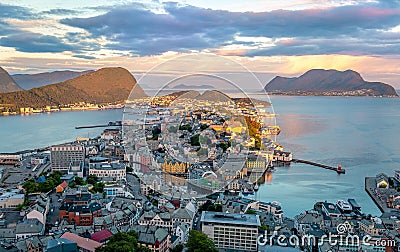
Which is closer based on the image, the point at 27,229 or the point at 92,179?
the point at 27,229

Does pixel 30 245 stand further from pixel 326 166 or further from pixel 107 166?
pixel 326 166

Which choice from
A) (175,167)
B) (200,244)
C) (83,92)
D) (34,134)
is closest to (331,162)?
(175,167)

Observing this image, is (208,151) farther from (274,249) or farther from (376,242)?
(376,242)

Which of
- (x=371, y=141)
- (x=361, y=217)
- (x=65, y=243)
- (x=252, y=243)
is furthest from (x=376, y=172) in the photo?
(x=65, y=243)

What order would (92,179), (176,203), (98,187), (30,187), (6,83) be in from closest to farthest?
1. (176,203)
2. (30,187)
3. (98,187)
4. (92,179)
5. (6,83)

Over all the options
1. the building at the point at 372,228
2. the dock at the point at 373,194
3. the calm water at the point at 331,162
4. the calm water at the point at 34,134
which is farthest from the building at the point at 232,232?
the calm water at the point at 34,134

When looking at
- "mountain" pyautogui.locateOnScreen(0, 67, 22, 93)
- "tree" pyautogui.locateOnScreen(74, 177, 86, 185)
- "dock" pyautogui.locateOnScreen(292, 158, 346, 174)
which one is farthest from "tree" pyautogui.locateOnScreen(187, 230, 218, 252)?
"mountain" pyautogui.locateOnScreen(0, 67, 22, 93)

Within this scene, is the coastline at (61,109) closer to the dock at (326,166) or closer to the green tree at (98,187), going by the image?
the dock at (326,166)
